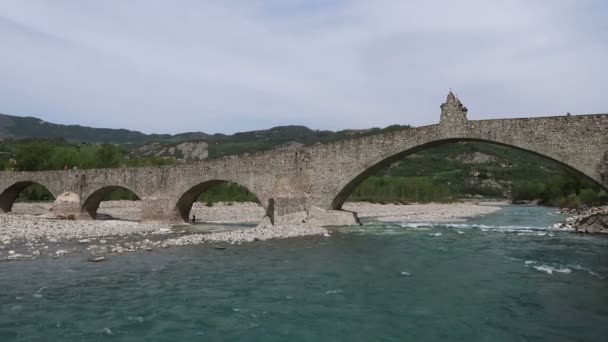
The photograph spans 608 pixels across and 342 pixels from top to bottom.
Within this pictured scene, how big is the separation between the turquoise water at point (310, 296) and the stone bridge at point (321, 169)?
14.9ft

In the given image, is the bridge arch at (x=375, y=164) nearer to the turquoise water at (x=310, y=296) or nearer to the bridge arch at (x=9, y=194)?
the turquoise water at (x=310, y=296)

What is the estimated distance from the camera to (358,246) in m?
16.5

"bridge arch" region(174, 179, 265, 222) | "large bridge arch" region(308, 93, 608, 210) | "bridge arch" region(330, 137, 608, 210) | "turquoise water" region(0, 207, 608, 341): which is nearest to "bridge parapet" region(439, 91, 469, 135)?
"large bridge arch" region(308, 93, 608, 210)

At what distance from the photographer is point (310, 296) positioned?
9391 mm

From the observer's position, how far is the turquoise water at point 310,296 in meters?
7.30

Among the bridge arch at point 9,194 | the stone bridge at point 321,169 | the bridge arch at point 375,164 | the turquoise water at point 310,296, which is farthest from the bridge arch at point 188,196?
the bridge arch at point 9,194

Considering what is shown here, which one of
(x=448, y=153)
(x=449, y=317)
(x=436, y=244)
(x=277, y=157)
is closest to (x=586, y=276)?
(x=449, y=317)

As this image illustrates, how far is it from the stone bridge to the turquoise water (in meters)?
4.55

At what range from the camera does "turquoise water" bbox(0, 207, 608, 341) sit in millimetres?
7305

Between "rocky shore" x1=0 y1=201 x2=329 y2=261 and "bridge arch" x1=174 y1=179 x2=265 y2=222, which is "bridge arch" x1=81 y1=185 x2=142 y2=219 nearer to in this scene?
"bridge arch" x1=174 y1=179 x2=265 y2=222

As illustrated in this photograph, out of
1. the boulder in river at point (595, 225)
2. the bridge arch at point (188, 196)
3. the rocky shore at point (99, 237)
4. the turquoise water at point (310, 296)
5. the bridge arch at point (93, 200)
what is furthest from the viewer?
the bridge arch at point (93, 200)

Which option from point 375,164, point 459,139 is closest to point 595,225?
point 459,139

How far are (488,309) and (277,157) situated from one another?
17067mm

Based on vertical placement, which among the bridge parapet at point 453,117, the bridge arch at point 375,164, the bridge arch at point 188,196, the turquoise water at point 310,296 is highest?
the bridge parapet at point 453,117
